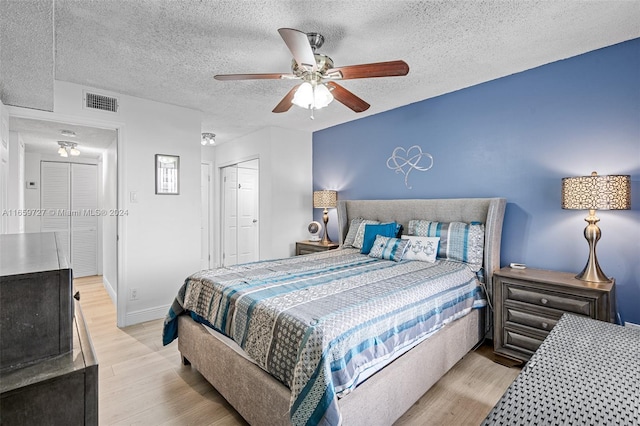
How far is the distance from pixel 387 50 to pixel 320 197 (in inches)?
93.7

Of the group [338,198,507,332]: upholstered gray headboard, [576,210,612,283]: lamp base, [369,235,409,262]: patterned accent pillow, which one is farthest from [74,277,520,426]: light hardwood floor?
[369,235,409,262]: patterned accent pillow

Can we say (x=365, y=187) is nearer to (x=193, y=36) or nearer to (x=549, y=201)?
(x=549, y=201)

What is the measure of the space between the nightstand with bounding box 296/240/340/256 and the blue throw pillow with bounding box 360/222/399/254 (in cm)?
84

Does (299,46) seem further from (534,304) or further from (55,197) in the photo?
(55,197)

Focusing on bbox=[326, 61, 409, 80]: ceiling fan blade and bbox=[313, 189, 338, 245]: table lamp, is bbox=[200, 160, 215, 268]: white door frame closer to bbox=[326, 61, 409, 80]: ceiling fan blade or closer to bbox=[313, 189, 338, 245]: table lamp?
bbox=[313, 189, 338, 245]: table lamp

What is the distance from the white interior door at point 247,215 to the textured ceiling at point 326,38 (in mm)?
3008

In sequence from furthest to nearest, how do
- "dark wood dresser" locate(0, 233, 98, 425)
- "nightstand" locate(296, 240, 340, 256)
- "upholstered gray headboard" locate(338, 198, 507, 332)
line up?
"nightstand" locate(296, 240, 340, 256), "upholstered gray headboard" locate(338, 198, 507, 332), "dark wood dresser" locate(0, 233, 98, 425)

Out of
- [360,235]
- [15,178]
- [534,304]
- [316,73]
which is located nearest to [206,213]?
[15,178]

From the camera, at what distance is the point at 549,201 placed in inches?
102

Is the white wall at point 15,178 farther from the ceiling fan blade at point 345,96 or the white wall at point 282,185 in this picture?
the ceiling fan blade at point 345,96

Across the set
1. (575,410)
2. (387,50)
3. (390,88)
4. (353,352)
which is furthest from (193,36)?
(575,410)

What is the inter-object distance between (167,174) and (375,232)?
2.50 meters

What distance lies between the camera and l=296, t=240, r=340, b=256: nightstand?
415cm

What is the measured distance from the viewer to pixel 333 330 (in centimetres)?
142
